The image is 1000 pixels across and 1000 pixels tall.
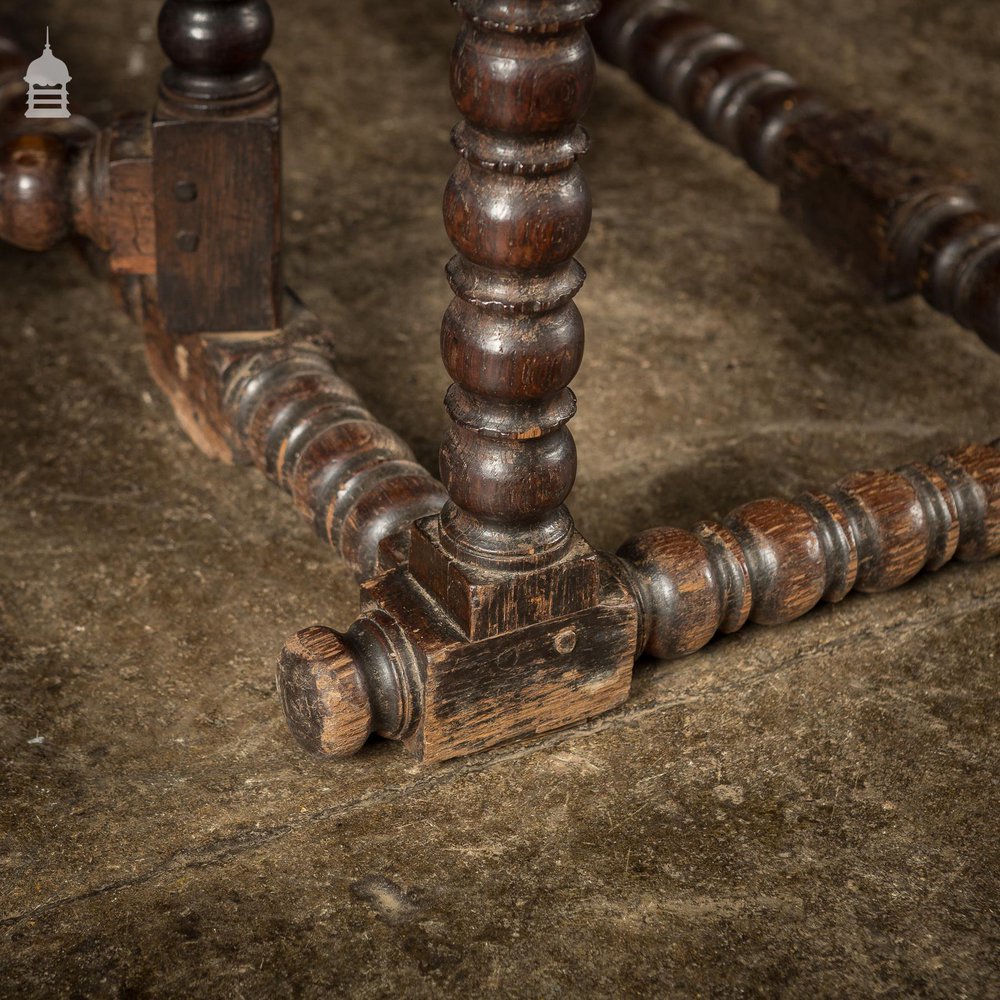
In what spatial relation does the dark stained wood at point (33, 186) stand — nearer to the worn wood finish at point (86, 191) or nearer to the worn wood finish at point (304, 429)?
the worn wood finish at point (86, 191)

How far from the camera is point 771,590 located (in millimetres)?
2158

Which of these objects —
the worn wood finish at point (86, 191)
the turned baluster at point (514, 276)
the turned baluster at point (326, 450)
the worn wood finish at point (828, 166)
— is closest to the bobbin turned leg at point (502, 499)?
the turned baluster at point (514, 276)

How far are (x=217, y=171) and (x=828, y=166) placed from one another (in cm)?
123

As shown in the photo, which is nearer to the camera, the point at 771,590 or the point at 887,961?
the point at 887,961

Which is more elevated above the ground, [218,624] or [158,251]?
[158,251]

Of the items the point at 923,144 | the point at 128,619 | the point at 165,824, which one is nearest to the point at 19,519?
the point at 128,619

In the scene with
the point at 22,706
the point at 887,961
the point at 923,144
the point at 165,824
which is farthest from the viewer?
the point at 923,144

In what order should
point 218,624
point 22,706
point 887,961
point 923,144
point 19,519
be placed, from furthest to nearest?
point 923,144
point 19,519
point 218,624
point 22,706
point 887,961

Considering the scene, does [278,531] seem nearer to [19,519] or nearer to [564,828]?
[19,519]

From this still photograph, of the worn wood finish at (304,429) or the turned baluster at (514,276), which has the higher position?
the turned baluster at (514,276)

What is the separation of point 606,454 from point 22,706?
0.97 meters

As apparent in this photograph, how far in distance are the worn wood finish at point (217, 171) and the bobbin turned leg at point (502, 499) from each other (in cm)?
68

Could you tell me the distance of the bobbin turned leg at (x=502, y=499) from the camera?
1.74m

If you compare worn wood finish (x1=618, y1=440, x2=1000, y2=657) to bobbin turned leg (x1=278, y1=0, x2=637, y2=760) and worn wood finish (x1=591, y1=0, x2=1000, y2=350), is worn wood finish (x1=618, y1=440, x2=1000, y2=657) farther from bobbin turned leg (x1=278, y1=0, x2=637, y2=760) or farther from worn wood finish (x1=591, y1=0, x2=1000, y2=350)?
worn wood finish (x1=591, y1=0, x2=1000, y2=350)
